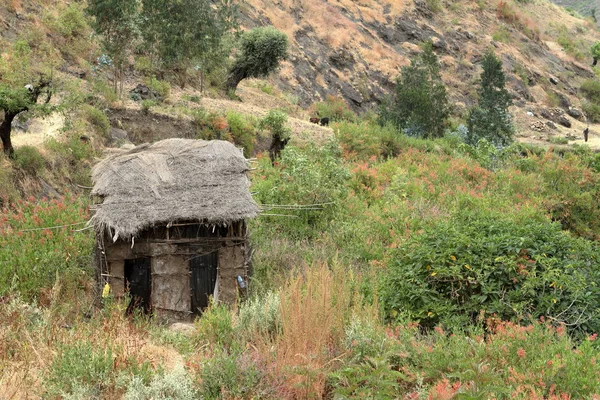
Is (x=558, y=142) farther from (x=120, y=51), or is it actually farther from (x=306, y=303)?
(x=306, y=303)

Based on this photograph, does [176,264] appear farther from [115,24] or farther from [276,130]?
[115,24]

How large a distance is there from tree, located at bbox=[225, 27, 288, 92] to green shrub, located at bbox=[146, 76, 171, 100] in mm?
6169

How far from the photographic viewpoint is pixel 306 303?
23.2 ft

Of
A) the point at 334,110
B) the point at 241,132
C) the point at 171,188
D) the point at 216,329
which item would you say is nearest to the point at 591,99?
the point at 334,110

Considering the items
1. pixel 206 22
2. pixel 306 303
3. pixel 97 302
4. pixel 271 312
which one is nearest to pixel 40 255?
pixel 97 302

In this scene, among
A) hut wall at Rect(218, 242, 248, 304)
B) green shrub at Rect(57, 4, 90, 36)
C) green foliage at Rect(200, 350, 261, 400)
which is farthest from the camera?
green shrub at Rect(57, 4, 90, 36)

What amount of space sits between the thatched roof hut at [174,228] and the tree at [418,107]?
20.7 m

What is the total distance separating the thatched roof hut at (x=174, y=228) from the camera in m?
10.5

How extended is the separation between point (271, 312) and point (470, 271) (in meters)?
2.95

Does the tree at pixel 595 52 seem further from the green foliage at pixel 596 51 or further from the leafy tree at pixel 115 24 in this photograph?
the leafy tree at pixel 115 24

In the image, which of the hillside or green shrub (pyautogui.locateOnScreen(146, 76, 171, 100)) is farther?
green shrub (pyautogui.locateOnScreen(146, 76, 171, 100))

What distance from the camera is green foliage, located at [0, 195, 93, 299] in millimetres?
10906

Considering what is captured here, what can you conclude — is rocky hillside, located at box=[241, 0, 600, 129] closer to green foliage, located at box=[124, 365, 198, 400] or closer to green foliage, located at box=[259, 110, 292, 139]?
green foliage, located at box=[259, 110, 292, 139]

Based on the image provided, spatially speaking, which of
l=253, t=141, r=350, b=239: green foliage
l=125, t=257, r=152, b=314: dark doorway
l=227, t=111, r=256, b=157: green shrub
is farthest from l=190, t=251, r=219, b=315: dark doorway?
l=227, t=111, r=256, b=157: green shrub
